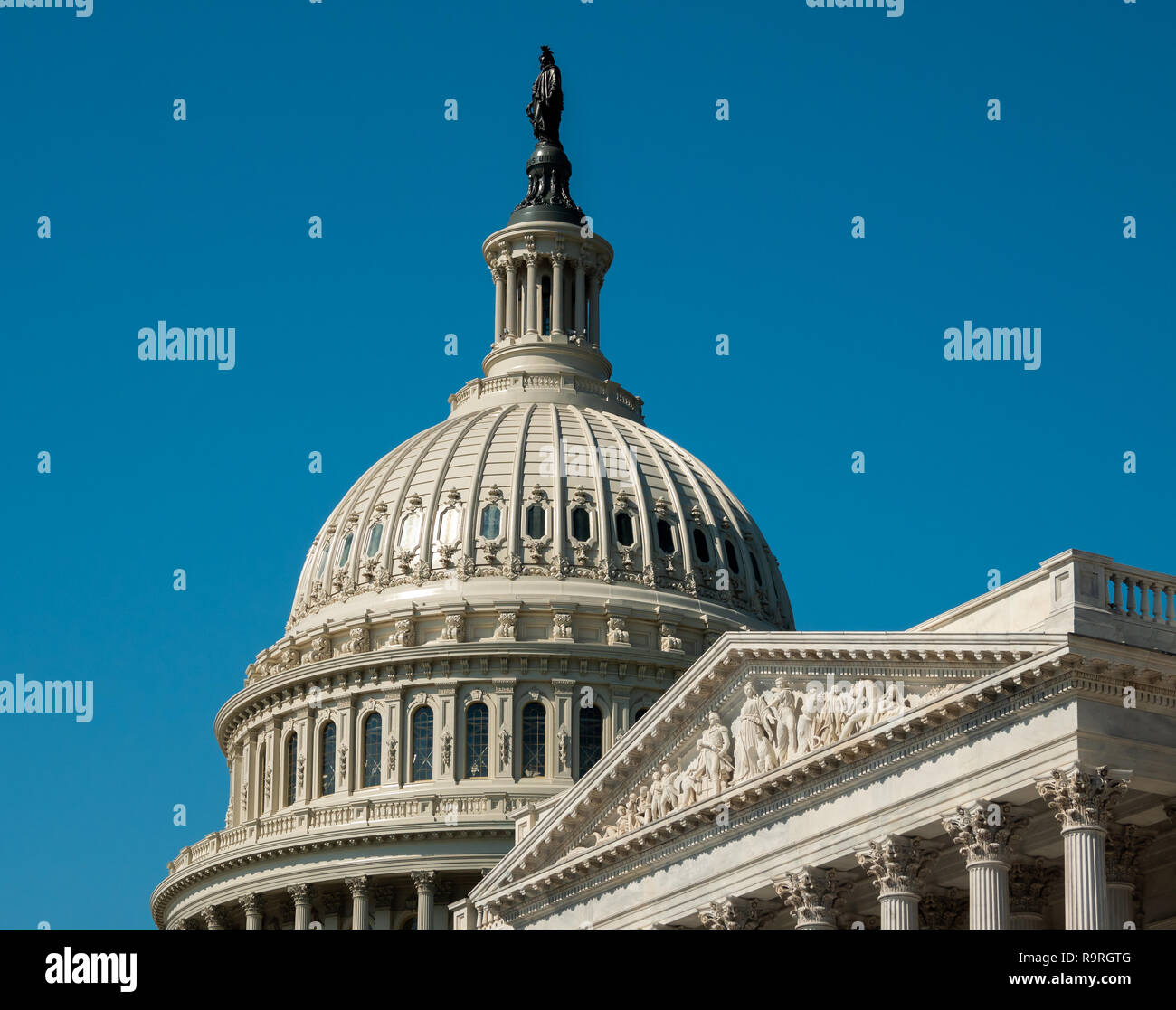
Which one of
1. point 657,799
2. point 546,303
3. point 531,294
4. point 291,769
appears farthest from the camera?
point 546,303

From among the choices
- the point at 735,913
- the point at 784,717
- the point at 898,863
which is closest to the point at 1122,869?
the point at 898,863

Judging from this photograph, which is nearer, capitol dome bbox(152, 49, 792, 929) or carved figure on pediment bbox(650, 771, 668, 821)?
carved figure on pediment bbox(650, 771, 668, 821)

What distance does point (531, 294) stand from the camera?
127875 mm

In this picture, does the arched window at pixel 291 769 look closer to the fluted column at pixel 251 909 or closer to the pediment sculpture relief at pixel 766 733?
the fluted column at pixel 251 909

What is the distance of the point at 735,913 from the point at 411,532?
5808 cm

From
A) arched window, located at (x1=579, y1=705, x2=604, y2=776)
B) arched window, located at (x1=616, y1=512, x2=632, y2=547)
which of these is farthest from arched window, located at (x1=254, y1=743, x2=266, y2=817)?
arched window, located at (x1=616, y1=512, x2=632, y2=547)

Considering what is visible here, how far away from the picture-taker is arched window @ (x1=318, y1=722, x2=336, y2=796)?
366ft

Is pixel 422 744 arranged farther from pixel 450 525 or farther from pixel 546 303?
pixel 546 303

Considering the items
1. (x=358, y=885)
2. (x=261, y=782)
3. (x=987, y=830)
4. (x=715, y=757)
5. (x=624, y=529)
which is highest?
(x=624, y=529)

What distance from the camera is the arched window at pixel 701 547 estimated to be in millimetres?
117750

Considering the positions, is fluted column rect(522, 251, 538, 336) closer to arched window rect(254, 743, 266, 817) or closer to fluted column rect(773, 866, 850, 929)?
arched window rect(254, 743, 266, 817)

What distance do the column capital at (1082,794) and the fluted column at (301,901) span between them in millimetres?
62425

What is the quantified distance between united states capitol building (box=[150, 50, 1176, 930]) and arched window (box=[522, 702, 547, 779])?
136 mm
